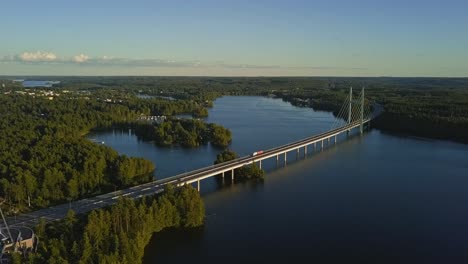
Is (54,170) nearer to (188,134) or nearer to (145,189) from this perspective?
(145,189)

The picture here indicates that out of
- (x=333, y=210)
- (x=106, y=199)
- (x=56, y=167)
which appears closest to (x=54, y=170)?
(x=56, y=167)

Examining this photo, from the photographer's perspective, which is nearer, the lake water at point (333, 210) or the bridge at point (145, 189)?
the lake water at point (333, 210)

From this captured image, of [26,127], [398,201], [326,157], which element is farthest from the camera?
[26,127]

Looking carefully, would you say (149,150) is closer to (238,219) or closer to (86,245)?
(238,219)

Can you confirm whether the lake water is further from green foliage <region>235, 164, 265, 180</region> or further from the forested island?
the forested island

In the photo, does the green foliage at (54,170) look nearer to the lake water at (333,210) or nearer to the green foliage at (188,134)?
the lake water at (333,210)

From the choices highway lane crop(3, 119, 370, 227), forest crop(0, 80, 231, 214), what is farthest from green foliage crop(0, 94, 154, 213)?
highway lane crop(3, 119, 370, 227)

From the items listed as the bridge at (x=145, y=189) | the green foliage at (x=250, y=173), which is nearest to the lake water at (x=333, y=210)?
the green foliage at (x=250, y=173)

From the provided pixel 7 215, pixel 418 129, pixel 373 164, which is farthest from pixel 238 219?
pixel 418 129
